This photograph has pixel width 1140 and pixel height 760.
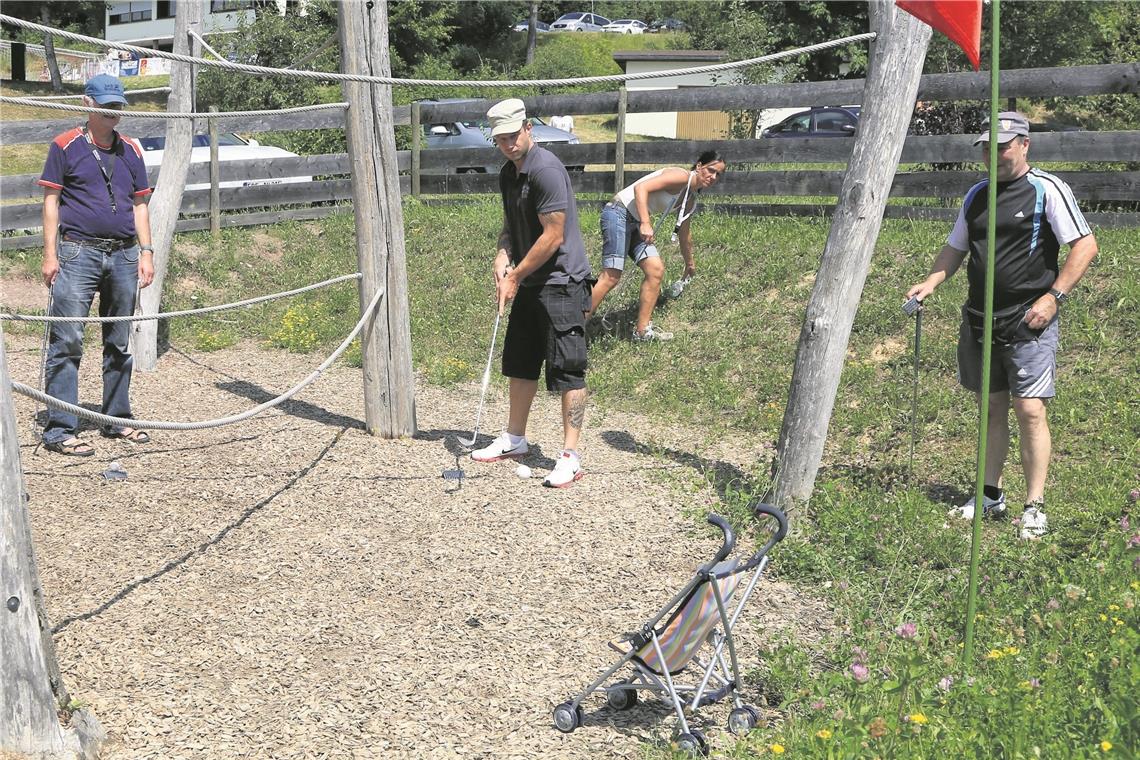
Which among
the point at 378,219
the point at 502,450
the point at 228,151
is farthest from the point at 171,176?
the point at 228,151

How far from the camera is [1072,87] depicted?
9.59 meters

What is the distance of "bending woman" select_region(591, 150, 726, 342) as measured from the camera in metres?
9.09

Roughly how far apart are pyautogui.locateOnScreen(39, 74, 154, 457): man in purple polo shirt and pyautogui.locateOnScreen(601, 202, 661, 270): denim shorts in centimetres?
357

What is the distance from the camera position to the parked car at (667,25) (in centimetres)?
6367

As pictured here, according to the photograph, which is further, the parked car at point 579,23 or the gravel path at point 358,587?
the parked car at point 579,23

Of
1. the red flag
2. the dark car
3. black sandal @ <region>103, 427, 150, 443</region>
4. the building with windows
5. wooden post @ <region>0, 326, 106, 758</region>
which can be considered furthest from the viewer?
the building with windows

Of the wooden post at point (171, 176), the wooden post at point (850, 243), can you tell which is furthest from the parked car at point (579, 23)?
the wooden post at point (850, 243)

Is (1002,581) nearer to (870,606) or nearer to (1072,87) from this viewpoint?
(870,606)

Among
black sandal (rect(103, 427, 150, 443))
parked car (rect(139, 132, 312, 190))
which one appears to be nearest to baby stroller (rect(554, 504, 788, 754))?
black sandal (rect(103, 427, 150, 443))

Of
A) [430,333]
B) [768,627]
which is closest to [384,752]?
[768,627]

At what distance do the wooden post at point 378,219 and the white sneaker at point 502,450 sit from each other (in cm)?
67

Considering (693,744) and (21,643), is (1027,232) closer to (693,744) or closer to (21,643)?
(693,744)

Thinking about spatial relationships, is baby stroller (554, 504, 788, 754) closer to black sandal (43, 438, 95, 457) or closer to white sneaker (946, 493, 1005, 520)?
white sneaker (946, 493, 1005, 520)

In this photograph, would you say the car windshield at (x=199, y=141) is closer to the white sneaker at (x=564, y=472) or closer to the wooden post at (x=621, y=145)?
the wooden post at (x=621, y=145)
